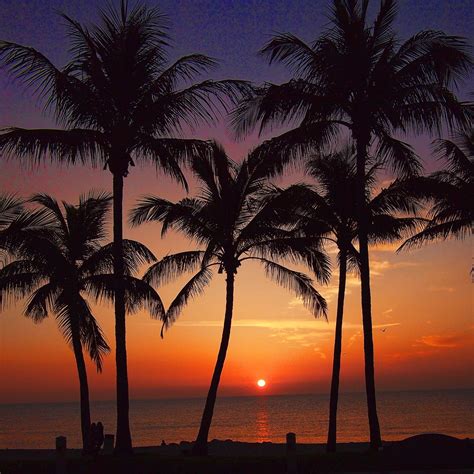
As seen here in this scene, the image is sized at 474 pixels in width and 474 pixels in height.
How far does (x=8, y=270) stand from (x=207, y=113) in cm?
997

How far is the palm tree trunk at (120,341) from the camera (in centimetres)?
1994

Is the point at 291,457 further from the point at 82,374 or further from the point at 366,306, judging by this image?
the point at 82,374

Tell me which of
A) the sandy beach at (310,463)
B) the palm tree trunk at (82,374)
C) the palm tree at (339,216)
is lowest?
the sandy beach at (310,463)

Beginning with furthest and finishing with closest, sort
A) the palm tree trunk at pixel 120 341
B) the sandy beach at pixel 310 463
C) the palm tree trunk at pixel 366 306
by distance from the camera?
the palm tree trunk at pixel 366 306, the palm tree trunk at pixel 120 341, the sandy beach at pixel 310 463

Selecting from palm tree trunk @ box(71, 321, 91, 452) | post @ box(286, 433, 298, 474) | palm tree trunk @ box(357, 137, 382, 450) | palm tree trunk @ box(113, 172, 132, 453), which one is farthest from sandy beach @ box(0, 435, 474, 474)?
palm tree trunk @ box(71, 321, 91, 452)

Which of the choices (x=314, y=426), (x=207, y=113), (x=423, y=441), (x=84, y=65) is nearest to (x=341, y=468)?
(x=423, y=441)

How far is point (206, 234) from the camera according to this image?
26.5 metres

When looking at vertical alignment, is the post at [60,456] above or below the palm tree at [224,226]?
below

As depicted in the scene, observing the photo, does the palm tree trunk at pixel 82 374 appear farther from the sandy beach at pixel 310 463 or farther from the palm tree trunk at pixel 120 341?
the sandy beach at pixel 310 463

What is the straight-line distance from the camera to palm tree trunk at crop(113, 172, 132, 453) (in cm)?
1994

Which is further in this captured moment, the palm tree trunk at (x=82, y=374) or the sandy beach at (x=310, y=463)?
the palm tree trunk at (x=82, y=374)

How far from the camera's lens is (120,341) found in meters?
20.3

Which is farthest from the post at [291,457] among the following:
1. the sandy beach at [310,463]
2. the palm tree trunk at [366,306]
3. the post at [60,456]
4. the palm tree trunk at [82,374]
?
the palm tree trunk at [82,374]

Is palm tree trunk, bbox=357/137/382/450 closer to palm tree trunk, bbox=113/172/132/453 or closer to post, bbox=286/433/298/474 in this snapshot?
post, bbox=286/433/298/474
